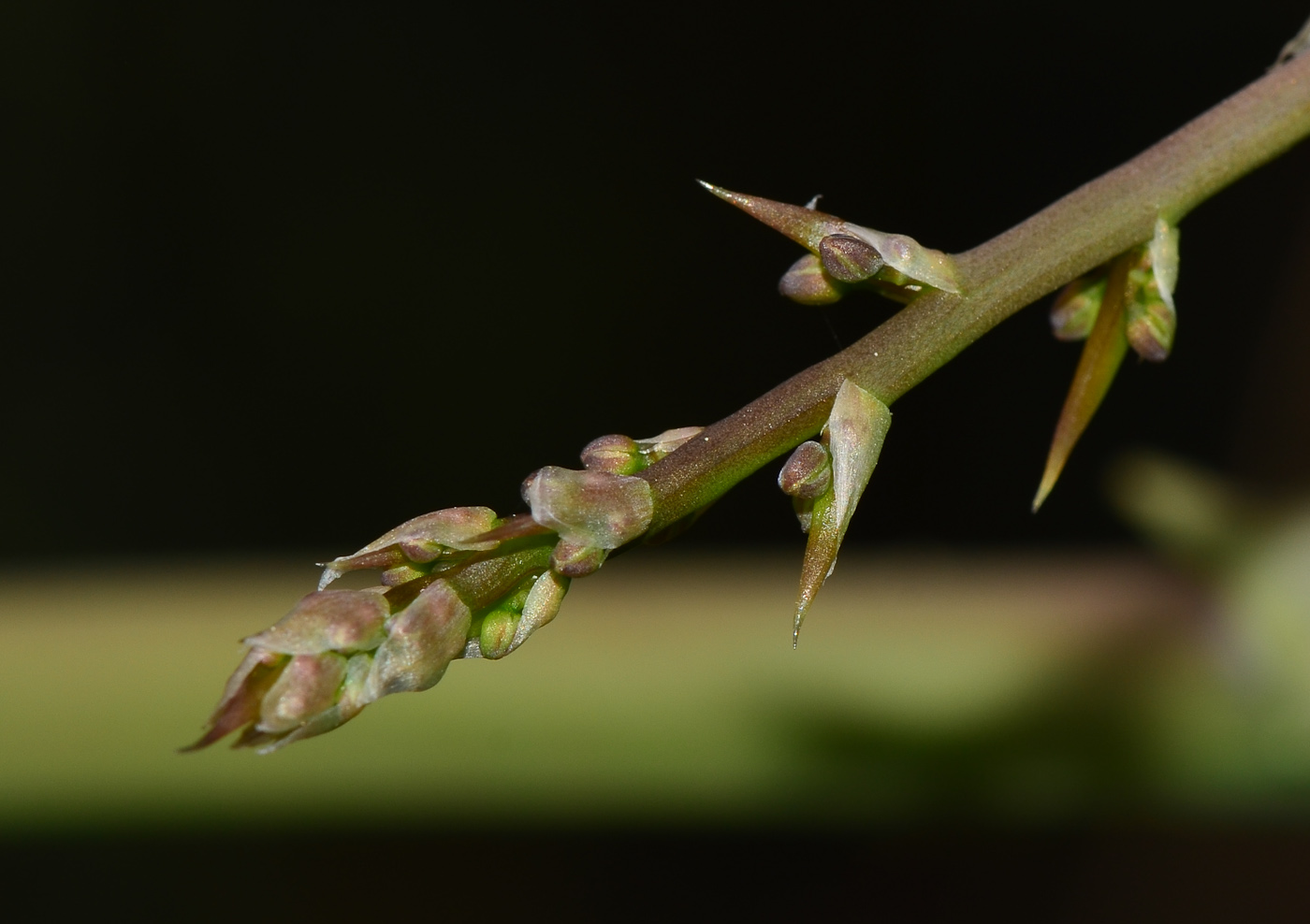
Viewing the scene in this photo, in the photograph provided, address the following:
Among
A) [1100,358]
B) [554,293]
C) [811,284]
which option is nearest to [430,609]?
[811,284]

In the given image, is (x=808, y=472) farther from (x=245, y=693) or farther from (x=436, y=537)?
(x=245, y=693)

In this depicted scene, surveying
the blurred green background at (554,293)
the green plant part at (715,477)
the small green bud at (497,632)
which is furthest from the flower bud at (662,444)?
the blurred green background at (554,293)

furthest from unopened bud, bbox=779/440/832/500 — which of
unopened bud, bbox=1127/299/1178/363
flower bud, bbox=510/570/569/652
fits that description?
unopened bud, bbox=1127/299/1178/363

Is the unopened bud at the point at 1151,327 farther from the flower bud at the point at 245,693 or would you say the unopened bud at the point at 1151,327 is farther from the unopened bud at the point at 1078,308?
the flower bud at the point at 245,693

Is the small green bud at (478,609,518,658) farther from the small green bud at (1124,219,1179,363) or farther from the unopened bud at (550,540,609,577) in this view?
the small green bud at (1124,219,1179,363)

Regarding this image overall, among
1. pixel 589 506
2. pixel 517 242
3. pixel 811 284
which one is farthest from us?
pixel 517 242

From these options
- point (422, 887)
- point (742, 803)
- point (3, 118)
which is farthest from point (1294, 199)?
point (3, 118)
